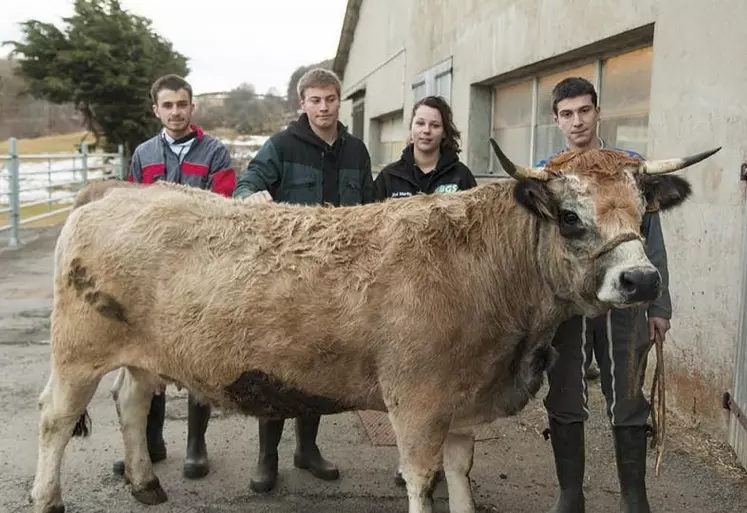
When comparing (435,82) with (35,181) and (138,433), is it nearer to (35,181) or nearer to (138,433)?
(138,433)

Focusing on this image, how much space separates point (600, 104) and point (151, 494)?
522cm

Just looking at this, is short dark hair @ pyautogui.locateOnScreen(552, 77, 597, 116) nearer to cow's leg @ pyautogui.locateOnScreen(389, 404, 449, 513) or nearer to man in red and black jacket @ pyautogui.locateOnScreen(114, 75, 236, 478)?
cow's leg @ pyautogui.locateOnScreen(389, 404, 449, 513)

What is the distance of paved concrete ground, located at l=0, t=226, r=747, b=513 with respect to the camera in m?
4.11

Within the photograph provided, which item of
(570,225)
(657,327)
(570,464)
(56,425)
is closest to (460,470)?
(570,464)

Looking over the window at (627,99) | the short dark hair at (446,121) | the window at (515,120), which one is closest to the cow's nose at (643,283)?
the short dark hair at (446,121)

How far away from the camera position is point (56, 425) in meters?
3.88

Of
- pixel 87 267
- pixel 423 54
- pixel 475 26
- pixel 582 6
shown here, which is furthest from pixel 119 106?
pixel 87 267

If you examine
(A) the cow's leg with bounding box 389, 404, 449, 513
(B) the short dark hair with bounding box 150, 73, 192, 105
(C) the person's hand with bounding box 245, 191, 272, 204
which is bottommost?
(A) the cow's leg with bounding box 389, 404, 449, 513

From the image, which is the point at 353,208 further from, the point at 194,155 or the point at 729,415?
the point at 729,415

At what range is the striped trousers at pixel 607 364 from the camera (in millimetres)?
3592

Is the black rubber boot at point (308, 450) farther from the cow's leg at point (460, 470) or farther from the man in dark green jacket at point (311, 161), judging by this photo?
the man in dark green jacket at point (311, 161)

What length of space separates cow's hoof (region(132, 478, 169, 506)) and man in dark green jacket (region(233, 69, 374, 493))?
2.12ft

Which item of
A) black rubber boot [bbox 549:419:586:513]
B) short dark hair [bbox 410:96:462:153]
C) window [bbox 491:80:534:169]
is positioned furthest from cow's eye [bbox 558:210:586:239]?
window [bbox 491:80:534:169]

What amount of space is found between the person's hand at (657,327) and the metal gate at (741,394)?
4.01 feet
